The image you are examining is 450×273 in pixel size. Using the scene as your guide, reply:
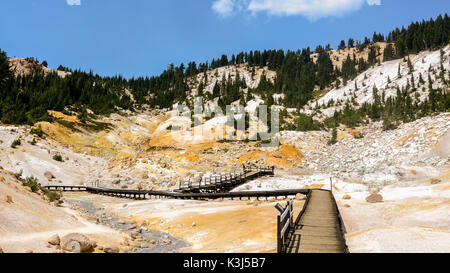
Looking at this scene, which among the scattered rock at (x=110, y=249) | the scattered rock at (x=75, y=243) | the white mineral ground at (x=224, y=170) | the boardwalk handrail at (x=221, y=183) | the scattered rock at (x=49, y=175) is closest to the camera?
the scattered rock at (x=75, y=243)

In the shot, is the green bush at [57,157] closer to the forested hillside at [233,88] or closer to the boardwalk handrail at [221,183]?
the forested hillside at [233,88]

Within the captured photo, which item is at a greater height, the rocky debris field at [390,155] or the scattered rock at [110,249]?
the rocky debris field at [390,155]

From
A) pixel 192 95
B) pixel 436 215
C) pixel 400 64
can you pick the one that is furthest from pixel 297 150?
pixel 192 95

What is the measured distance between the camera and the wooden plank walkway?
895 centimetres

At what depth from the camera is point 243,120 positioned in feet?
236

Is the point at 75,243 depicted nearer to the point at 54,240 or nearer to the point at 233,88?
the point at 54,240

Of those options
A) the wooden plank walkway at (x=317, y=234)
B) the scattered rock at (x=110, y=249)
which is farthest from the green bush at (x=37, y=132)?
the wooden plank walkway at (x=317, y=234)

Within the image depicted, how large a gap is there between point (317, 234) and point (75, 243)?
9.69 metres

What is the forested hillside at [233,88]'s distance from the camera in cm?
7100

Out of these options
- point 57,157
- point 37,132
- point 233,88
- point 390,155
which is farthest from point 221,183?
point 233,88

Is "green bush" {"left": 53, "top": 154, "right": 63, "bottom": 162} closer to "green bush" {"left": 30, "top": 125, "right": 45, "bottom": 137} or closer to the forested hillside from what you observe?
"green bush" {"left": 30, "top": 125, "right": 45, "bottom": 137}

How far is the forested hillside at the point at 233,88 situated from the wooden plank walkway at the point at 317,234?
54.5 meters

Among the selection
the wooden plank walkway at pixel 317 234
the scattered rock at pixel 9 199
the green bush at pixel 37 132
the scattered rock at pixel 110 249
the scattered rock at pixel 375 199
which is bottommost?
the scattered rock at pixel 110 249

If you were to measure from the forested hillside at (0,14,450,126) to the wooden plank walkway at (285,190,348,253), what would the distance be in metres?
54.5
